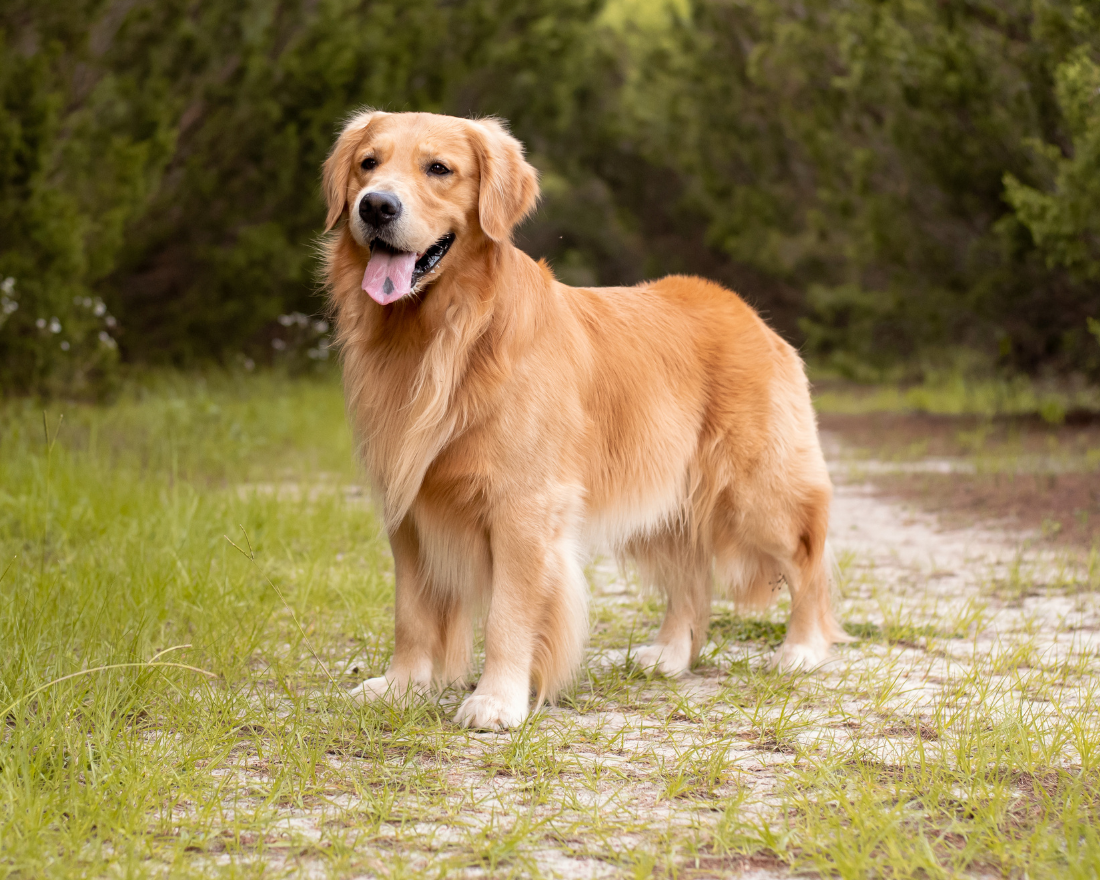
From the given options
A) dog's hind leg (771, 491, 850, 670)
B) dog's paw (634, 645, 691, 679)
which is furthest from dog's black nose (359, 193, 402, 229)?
dog's hind leg (771, 491, 850, 670)

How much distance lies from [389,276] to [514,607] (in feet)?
3.22

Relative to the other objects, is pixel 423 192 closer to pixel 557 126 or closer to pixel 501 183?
pixel 501 183

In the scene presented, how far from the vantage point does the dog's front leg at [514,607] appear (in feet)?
10.5

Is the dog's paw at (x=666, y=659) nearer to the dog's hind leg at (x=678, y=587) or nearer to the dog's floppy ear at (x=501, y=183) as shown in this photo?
the dog's hind leg at (x=678, y=587)

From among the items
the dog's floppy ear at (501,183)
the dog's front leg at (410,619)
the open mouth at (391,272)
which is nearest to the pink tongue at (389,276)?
the open mouth at (391,272)

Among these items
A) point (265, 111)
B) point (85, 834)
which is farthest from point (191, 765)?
point (265, 111)

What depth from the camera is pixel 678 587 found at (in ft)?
13.0

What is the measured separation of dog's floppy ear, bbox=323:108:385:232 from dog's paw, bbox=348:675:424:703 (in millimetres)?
1355

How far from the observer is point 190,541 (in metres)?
4.80

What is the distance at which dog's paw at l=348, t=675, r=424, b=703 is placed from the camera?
3188 millimetres

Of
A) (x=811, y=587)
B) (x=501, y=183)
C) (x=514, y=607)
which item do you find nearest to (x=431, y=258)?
(x=501, y=183)

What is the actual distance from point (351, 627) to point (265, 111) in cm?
828

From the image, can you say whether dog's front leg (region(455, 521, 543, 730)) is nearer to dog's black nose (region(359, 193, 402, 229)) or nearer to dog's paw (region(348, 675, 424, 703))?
dog's paw (region(348, 675, 424, 703))

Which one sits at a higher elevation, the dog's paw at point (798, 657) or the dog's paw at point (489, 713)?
the dog's paw at point (489, 713)
